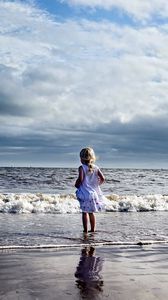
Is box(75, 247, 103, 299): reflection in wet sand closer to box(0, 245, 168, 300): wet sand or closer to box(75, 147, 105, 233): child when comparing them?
box(0, 245, 168, 300): wet sand


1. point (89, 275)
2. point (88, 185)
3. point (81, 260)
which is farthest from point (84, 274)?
point (88, 185)

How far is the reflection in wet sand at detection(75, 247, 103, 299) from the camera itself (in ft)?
16.3

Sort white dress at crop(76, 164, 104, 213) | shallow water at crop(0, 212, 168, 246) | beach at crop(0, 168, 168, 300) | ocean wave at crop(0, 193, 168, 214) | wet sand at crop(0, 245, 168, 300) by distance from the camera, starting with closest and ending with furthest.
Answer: wet sand at crop(0, 245, 168, 300) < beach at crop(0, 168, 168, 300) < shallow water at crop(0, 212, 168, 246) < white dress at crop(76, 164, 104, 213) < ocean wave at crop(0, 193, 168, 214)

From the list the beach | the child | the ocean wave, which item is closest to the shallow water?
the beach

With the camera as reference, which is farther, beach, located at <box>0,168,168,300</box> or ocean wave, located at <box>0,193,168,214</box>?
ocean wave, located at <box>0,193,168,214</box>

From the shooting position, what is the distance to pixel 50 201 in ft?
61.5

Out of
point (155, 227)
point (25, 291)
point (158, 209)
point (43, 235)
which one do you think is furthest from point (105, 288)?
point (158, 209)

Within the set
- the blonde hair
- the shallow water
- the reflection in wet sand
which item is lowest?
the reflection in wet sand

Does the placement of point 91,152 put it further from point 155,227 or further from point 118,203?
point 118,203

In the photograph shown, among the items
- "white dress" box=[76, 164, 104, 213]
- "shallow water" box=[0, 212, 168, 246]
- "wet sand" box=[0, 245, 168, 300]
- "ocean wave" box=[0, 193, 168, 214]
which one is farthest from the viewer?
"ocean wave" box=[0, 193, 168, 214]

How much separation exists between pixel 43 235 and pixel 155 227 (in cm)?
345

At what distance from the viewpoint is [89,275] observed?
5.81m

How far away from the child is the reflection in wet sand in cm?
273

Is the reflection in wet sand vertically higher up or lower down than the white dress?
lower down
